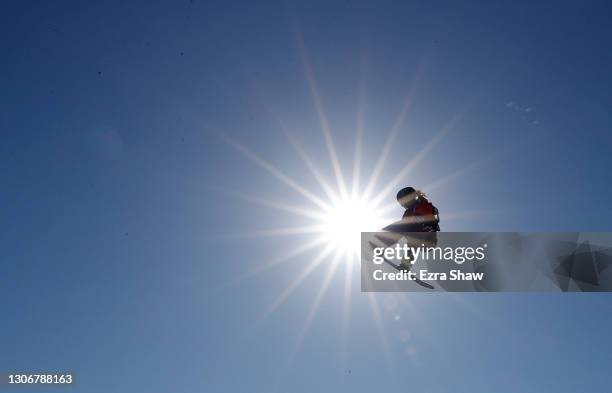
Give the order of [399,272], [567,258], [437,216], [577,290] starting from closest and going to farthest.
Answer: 1. [437,216]
2. [399,272]
3. [577,290]
4. [567,258]

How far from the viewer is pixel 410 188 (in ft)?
48.4

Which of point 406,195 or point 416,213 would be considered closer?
point 416,213

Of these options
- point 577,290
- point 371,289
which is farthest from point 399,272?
point 577,290

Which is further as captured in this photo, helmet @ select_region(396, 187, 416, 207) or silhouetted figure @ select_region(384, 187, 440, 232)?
helmet @ select_region(396, 187, 416, 207)

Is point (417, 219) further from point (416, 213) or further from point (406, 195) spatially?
point (406, 195)

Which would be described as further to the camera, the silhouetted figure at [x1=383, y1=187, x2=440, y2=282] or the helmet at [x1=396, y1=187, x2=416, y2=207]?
the helmet at [x1=396, y1=187, x2=416, y2=207]

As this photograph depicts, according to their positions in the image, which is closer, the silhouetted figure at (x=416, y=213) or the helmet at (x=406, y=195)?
the silhouetted figure at (x=416, y=213)

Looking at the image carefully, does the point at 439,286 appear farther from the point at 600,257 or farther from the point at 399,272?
the point at 600,257

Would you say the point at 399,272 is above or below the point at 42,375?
above

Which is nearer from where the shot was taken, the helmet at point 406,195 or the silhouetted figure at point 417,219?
the silhouetted figure at point 417,219

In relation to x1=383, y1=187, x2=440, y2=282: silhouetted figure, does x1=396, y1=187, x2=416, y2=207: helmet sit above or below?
above

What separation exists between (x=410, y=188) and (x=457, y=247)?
5409 millimetres

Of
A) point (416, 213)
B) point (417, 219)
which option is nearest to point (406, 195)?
point (416, 213)

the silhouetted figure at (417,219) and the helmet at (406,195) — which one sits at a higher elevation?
the helmet at (406,195)
